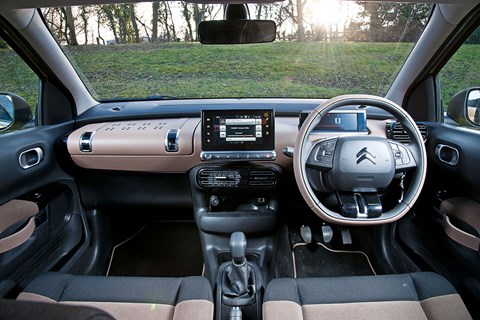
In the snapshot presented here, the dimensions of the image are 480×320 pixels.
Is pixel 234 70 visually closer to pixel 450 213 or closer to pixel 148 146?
pixel 148 146

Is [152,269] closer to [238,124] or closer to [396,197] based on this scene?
[238,124]

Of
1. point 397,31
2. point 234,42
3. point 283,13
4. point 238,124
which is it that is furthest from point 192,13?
point 397,31

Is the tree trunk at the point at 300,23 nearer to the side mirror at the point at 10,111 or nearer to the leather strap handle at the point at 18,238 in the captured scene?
the side mirror at the point at 10,111

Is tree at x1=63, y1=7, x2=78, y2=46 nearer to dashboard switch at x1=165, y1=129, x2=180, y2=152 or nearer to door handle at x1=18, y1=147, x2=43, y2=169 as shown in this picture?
door handle at x1=18, y1=147, x2=43, y2=169

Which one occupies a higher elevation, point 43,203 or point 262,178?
point 262,178

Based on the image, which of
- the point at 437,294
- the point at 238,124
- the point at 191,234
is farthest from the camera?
the point at 191,234

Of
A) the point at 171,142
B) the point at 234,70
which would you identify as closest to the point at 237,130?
the point at 171,142

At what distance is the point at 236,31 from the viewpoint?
79.4 inches

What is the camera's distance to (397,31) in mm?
2520

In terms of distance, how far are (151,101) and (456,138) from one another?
2092 millimetres

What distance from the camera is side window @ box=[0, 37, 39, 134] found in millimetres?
2223

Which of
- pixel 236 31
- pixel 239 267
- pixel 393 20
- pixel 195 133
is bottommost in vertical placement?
pixel 239 267

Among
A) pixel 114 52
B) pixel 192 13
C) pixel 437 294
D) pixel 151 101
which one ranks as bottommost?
pixel 437 294

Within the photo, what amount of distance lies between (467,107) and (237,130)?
4.34 ft
